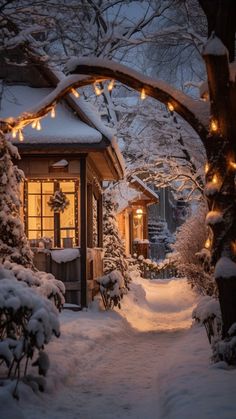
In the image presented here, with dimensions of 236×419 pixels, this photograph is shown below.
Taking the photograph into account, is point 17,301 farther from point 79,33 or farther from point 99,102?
point 99,102

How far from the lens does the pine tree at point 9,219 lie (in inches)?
329

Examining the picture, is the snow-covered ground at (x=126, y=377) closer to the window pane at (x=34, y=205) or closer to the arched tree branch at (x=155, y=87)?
the window pane at (x=34, y=205)

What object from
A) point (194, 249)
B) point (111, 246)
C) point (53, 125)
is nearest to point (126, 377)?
point (53, 125)

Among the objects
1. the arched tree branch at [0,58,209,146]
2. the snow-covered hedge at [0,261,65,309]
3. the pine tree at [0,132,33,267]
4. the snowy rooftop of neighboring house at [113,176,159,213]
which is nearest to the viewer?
the snow-covered hedge at [0,261,65,309]

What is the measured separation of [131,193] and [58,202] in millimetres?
13835

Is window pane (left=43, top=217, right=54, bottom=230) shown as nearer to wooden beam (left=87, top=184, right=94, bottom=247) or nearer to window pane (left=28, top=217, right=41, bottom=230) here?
window pane (left=28, top=217, right=41, bottom=230)

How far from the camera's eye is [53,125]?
1393 centimetres

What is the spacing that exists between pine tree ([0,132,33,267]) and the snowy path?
5.35ft

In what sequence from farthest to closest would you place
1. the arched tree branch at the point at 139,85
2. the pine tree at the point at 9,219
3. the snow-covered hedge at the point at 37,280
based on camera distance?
the pine tree at the point at 9,219, the arched tree branch at the point at 139,85, the snow-covered hedge at the point at 37,280

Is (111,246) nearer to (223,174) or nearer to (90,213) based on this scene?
(90,213)

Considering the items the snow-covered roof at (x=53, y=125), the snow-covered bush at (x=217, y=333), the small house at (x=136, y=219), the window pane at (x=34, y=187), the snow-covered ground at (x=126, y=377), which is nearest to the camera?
the snow-covered ground at (x=126, y=377)

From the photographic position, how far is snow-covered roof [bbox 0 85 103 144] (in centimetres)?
1326

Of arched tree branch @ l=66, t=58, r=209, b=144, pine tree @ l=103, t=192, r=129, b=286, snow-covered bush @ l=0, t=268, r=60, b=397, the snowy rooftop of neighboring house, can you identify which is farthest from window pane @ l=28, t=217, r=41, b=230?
snow-covered bush @ l=0, t=268, r=60, b=397

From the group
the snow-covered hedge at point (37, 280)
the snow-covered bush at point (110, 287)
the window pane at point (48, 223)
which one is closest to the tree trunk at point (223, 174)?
the snow-covered hedge at point (37, 280)
